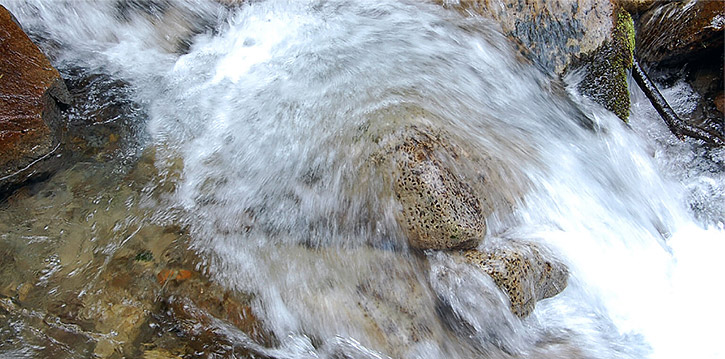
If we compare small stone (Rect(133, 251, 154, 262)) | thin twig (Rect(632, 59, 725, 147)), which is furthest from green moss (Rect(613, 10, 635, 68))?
small stone (Rect(133, 251, 154, 262))

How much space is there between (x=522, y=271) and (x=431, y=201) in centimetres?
78

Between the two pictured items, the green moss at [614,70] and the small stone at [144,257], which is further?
the green moss at [614,70]

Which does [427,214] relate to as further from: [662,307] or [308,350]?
[662,307]

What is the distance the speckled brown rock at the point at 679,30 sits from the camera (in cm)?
462

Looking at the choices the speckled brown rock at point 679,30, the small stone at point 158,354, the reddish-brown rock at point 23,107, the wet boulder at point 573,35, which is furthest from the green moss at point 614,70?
the reddish-brown rock at point 23,107

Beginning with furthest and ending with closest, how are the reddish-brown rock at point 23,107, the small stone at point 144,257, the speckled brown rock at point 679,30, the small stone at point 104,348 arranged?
1. the speckled brown rock at point 679,30
2. the reddish-brown rock at point 23,107
3. the small stone at point 144,257
4. the small stone at point 104,348

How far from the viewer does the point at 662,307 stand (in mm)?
3684

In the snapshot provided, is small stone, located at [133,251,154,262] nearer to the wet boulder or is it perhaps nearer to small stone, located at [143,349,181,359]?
small stone, located at [143,349,181,359]

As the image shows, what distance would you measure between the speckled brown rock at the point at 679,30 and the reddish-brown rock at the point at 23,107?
5695mm

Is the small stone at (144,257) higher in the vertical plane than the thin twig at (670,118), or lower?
lower

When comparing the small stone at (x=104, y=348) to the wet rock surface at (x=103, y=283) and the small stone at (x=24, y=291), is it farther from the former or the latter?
the small stone at (x=24, y=291)

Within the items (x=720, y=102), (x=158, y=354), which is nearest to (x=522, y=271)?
(x=158, y=354)

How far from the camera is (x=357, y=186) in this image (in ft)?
10.6

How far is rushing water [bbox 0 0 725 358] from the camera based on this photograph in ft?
9.75
